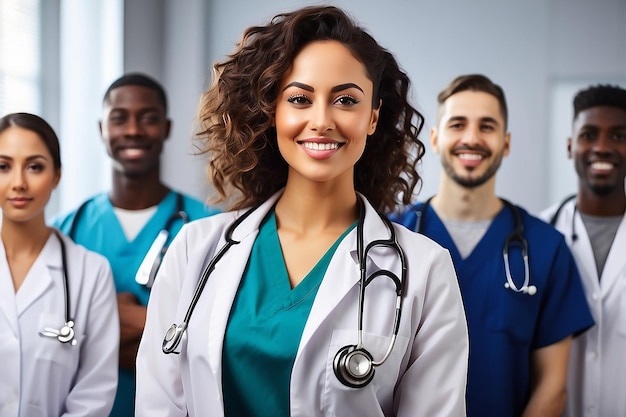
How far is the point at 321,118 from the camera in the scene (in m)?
1.30

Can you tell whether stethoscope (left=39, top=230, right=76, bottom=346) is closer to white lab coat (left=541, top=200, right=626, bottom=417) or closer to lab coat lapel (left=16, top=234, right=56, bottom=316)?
lab coat lapel (left=16, top=234, right=56, bottom=316)

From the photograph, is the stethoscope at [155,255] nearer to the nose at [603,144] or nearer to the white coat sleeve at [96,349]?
the white coat sleeve at [96,349]

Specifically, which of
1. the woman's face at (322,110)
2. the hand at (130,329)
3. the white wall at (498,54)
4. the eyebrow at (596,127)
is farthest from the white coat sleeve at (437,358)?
the white wall at (498,54)

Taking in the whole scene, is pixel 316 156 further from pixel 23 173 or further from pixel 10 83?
pixel 10 83

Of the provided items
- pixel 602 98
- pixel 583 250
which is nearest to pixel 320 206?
pixel 583 250

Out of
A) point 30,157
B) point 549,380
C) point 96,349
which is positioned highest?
point 30,157

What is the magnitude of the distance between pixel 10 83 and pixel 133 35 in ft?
2.47

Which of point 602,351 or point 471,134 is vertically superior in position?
point 471,134

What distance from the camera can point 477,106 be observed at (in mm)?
1933

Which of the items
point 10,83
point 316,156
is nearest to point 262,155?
point 316,156

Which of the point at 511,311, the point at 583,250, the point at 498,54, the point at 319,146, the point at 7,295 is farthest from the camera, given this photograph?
the point at 498,54

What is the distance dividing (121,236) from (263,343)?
0.90 meters

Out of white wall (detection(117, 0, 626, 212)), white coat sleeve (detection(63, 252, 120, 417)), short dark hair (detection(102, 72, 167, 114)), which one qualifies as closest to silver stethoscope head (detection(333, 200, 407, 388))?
white coat sleeve (detection(63, 252, 120, 417))

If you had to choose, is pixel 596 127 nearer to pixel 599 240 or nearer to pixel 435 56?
pixel 599 240
